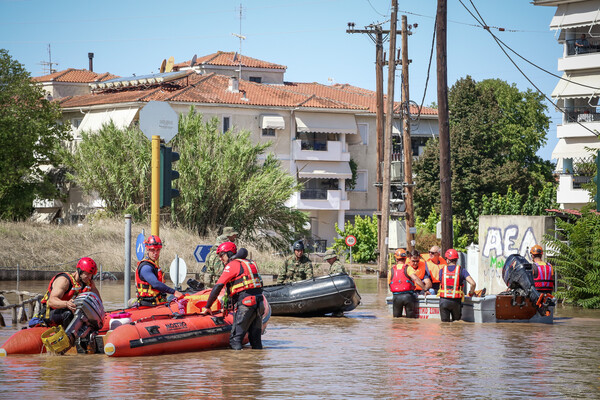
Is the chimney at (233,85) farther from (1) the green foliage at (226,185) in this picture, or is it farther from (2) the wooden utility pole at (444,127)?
(2) the wooden utility pole at (444,127)

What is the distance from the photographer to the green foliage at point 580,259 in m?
28.2

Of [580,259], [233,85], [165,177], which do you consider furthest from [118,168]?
[165,177]

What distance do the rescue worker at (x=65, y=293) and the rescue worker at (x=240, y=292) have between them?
194 cm

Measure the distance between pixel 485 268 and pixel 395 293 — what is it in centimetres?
721

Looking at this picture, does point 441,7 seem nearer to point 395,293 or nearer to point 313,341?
point 395,293

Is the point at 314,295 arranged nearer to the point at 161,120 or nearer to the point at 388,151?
the point at 161,120

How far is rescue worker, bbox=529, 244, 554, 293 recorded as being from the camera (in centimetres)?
2262

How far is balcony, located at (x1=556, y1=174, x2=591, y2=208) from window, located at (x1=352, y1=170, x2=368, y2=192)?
69.9 ft

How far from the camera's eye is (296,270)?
24.0 metres

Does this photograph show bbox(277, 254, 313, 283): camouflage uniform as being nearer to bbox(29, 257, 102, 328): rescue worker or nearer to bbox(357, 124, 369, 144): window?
bbox(29, 257, 102, 328): rescue worker

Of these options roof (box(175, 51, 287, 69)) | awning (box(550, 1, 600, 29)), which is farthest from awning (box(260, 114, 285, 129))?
awning (box(550, 1, 600, 29))

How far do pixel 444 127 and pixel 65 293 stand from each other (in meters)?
16.1

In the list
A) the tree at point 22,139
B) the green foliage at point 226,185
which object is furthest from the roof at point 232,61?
the green foliage at point 226,185

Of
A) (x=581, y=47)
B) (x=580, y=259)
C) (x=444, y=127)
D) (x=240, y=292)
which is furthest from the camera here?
(x=581, y=47)
